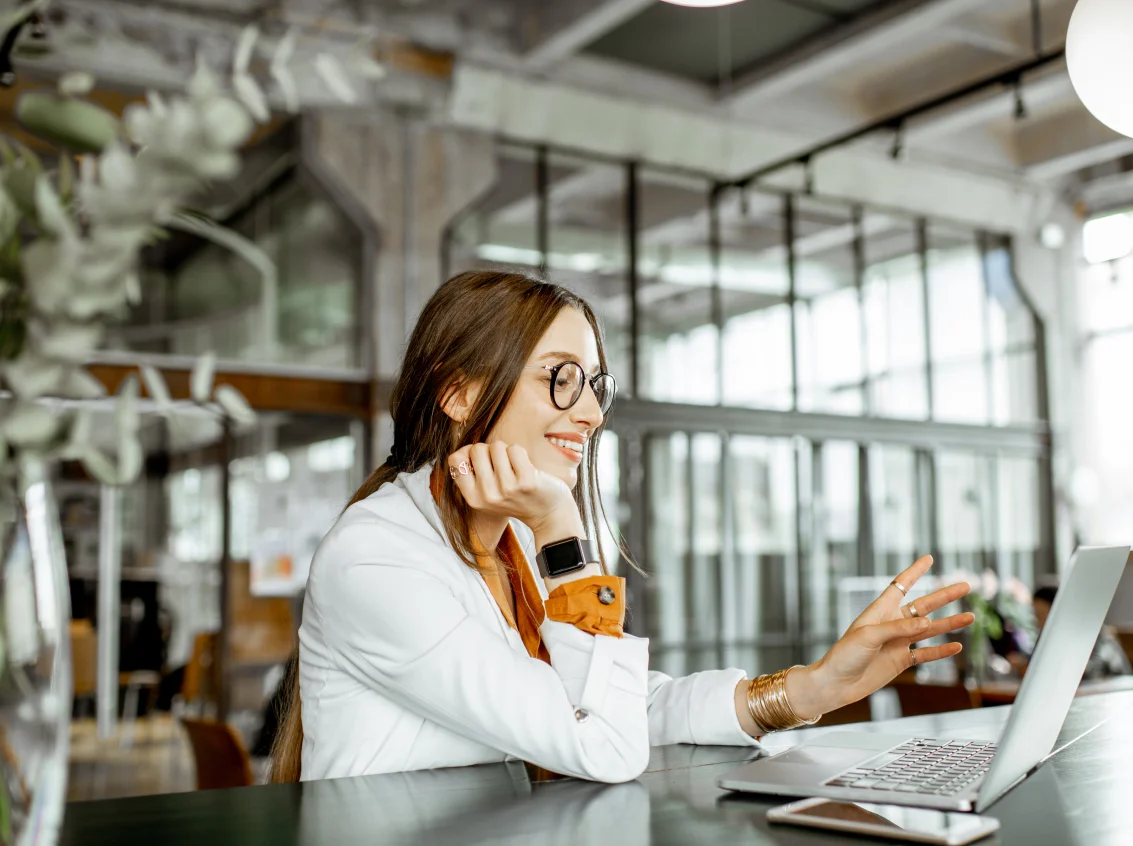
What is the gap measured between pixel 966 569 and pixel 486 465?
9855mm

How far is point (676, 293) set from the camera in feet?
29.6

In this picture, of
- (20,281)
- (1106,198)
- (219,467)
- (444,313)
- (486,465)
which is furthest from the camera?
(1106,198)

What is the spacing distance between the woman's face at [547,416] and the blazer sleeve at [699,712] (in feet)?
1.19

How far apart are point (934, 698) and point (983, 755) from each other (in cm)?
289

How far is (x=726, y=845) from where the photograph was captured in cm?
91

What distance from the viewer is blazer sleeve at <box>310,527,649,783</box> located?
125 cm

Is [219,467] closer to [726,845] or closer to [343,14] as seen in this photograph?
[343,14]

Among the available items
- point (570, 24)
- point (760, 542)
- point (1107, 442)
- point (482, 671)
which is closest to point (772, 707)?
point (482, 671)

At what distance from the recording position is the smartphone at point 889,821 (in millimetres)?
891

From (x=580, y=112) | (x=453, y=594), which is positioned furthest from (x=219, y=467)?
(x=453, y=594)

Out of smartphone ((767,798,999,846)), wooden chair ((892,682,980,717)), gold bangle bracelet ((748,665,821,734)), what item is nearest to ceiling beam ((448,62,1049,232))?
wooden chair ((892,682,980,717))

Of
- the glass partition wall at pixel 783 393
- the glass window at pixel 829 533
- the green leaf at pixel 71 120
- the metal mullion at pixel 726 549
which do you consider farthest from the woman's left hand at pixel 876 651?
the glass window at pixel 829 533

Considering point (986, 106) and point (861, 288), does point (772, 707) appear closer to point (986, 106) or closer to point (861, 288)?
point (986, 106)

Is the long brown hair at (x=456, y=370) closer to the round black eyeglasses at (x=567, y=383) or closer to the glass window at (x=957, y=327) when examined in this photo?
the round black eyeglasses at (x=567, y=383)
